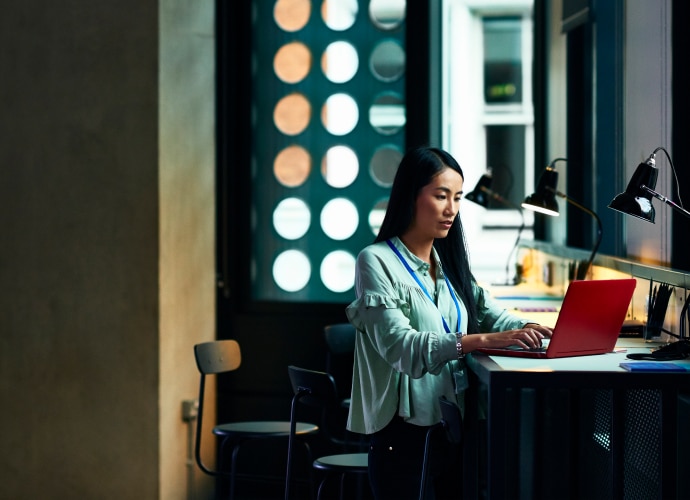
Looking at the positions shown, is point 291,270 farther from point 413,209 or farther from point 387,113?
point 413,209

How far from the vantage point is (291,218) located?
5676 mm

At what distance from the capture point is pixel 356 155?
558 cm

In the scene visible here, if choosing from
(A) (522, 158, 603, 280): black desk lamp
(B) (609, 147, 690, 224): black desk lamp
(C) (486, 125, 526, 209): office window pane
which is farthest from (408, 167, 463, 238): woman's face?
(C) (486, 125, 526, 209): office window pane

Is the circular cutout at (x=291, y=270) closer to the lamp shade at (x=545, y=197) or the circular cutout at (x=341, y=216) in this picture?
the circular cutout at (x=341, y=216)

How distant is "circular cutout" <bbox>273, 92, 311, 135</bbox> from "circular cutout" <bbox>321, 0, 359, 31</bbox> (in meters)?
0.42

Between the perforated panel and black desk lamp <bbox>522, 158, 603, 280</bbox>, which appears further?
black desk lamp <bbox>522, 158, 603, 280</bbox>

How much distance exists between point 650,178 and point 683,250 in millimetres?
569

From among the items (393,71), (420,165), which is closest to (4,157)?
(393,71)

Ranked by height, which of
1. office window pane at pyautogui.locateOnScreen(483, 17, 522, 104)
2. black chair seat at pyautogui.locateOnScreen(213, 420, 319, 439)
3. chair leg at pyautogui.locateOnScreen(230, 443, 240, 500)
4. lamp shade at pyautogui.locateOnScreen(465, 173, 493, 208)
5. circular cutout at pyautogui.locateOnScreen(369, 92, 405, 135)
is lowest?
chair leg at pyautogui.locateOnScreen(230, 443, 240, 500)

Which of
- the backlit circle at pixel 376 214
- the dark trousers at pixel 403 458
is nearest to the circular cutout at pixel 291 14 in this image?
the backlit circle at pixel 376 214

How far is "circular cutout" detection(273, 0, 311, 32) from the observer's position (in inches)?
221

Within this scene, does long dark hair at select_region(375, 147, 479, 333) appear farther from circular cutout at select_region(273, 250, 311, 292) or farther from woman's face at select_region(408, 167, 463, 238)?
circular cutout at select_region(273, 250, 311, 292)

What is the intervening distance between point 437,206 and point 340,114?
2.75m

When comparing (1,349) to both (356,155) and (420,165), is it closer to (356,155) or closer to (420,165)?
(356,155)
